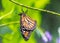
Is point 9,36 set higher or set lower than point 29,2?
lower

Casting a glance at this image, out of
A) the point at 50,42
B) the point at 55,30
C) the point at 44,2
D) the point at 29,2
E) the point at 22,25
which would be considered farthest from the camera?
the point at 55,30

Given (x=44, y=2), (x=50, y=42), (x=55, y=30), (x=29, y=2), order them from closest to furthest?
1. (x=29, y=2)
2. (x=44, y=2)
3. (x=50, y=42)
4. (x=55, y=30)

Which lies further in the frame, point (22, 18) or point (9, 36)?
point (9, 36)

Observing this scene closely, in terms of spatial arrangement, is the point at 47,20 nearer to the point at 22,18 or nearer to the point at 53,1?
the point at 53,1

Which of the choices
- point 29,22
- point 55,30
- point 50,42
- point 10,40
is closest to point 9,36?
point 10,40

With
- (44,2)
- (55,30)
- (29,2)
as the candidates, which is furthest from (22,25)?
(55,30)

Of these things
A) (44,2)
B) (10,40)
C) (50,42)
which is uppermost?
(44,2)
